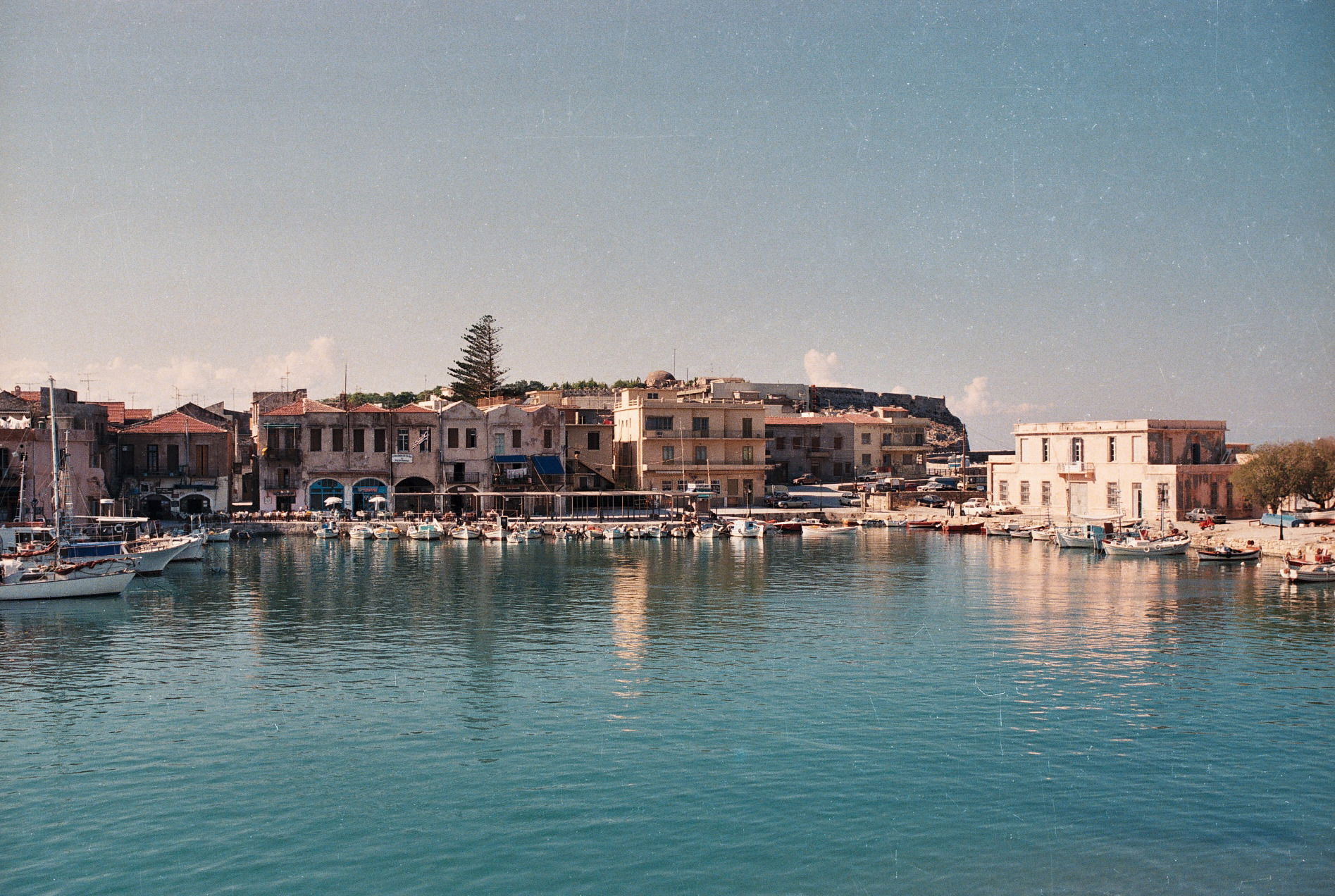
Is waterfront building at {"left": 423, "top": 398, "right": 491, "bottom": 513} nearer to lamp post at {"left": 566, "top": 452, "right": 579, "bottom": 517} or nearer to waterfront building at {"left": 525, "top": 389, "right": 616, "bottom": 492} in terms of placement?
lamp post at {"left": 566, "top": 452, "right": 579, "bottom": 517}

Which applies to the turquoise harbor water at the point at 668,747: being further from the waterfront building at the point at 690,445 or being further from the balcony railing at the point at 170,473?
the waterfront building at the point at 690,445

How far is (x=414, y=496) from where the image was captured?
72875 mm

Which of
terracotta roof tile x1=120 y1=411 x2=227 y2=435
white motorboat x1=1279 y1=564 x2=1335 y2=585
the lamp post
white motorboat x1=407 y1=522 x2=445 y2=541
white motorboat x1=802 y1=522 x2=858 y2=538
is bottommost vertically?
white motorboat x1=1279 y1=564 x2=1335 y2=585

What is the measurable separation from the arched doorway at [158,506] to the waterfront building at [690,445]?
29334 mm

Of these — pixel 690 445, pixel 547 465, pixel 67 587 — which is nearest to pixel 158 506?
pixel 547 465

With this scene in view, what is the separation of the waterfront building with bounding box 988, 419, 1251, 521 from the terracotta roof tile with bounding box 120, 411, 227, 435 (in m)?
52.2

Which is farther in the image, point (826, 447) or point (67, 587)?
point (826, 447)

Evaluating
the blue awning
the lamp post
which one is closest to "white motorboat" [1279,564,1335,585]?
the lamp post

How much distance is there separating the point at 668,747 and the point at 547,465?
53.4m

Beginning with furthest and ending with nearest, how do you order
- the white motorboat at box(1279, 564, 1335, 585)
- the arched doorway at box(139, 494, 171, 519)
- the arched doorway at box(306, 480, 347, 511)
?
the arched doorway at box(306, 480, 347, 511) → the arched doorway at box(139, 494, 171, 519) → the white motorboat at box(1279, 564, 1335, 585)

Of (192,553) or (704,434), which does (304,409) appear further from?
(704,434)

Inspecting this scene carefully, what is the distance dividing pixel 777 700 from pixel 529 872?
395 inches

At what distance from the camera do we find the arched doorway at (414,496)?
7244 cm

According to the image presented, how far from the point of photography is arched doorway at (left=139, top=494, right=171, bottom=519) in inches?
2694
